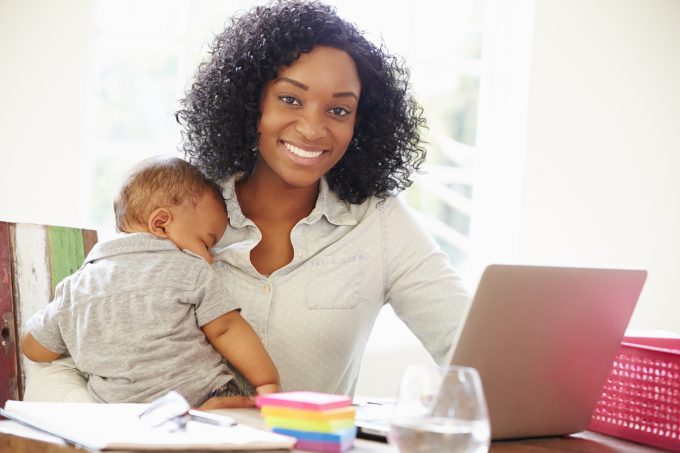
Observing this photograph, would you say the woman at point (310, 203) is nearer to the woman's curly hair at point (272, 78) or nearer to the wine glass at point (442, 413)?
the woman's curly hair at point (272, 78)

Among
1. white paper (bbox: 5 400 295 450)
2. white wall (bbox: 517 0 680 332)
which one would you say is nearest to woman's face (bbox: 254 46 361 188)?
white paper (bbox: 5 400 295 450)

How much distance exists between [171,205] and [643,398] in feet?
2.95

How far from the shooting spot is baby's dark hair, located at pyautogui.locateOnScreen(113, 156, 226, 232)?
1803 mm

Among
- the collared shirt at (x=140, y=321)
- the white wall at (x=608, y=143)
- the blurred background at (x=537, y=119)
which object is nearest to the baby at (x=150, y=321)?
the collared shirt at (x=140, y=321)

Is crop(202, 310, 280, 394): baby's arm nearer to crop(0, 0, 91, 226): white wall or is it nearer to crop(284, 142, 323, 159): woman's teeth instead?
crop(284, 142, 323, 159): woman's teeth

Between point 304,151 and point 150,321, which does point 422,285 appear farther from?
point 150,321

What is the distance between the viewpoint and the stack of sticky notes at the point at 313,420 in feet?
3.91

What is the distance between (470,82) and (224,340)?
286 cm

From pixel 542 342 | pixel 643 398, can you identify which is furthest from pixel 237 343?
pixel 643 398

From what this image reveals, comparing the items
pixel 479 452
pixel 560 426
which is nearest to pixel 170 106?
pixel 560 426

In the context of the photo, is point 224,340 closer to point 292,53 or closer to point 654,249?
point 292,53

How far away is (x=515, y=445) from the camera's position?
1411 millimetres

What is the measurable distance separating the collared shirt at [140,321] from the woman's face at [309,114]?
1.43 feet

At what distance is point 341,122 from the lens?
6.91 ft
